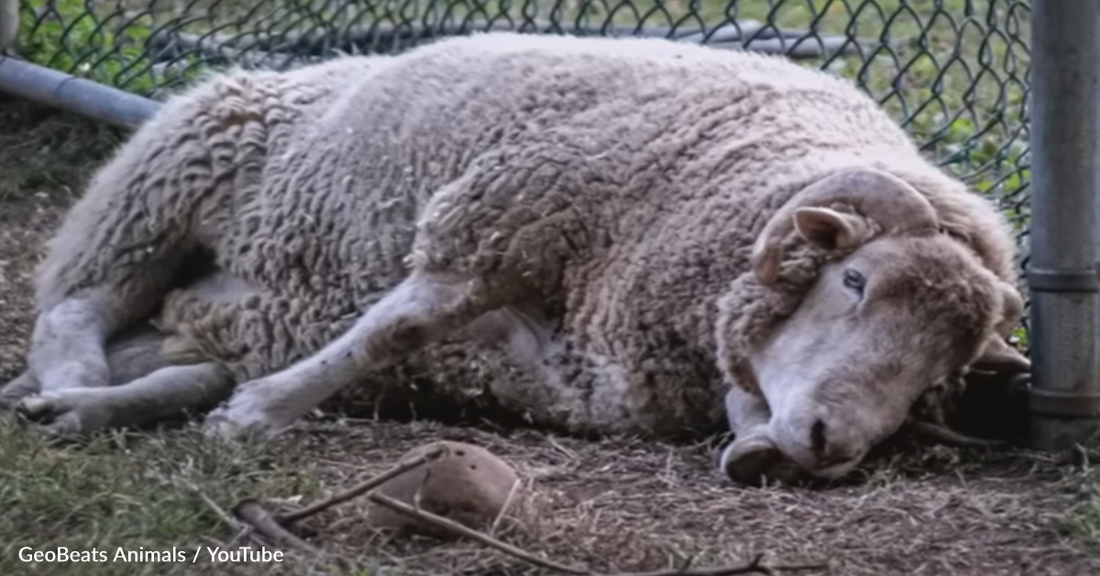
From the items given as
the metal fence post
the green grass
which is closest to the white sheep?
the metal fence post

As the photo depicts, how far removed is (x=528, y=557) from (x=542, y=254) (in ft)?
4.22

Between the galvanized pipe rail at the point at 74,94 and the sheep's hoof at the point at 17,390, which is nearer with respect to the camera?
the sheep's hoof at the point at 17,390

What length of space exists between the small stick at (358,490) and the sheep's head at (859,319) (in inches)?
31.2

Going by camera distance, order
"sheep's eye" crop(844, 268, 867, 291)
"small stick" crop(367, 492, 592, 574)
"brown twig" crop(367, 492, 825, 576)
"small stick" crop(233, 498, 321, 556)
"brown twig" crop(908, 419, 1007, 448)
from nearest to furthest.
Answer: "brown twig" crop(367, 492, 825, 576), "small stick" crop(367, 492, 592, 574), "small stick" crop(233, 498, 321, 556), "sheep's eye" crop(844, 268, 867, 291), "brown twig" crop(908, 419, 1007, 448)

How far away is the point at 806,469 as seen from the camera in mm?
4020

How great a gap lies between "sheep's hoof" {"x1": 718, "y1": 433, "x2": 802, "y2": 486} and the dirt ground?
1.7 inches

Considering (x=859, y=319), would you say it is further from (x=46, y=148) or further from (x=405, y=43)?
(x=46, y=148)

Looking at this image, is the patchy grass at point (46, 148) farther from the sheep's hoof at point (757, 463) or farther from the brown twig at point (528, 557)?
the brown twig at point (528, 557)

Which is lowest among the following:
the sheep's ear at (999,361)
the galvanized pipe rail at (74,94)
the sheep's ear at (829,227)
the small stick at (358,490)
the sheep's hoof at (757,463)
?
the sheep's hoof at (757,463)

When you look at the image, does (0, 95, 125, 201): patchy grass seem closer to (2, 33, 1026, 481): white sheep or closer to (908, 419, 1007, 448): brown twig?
(2, 33, 1026, 481): white sheep

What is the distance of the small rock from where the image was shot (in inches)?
139

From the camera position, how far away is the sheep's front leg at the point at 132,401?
4.46 meters

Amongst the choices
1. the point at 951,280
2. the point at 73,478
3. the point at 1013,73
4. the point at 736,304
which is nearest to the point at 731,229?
the point at 736,304

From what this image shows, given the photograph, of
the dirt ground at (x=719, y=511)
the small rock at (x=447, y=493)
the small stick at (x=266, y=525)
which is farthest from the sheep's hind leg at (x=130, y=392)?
the small rock at (x=447, y=493)
